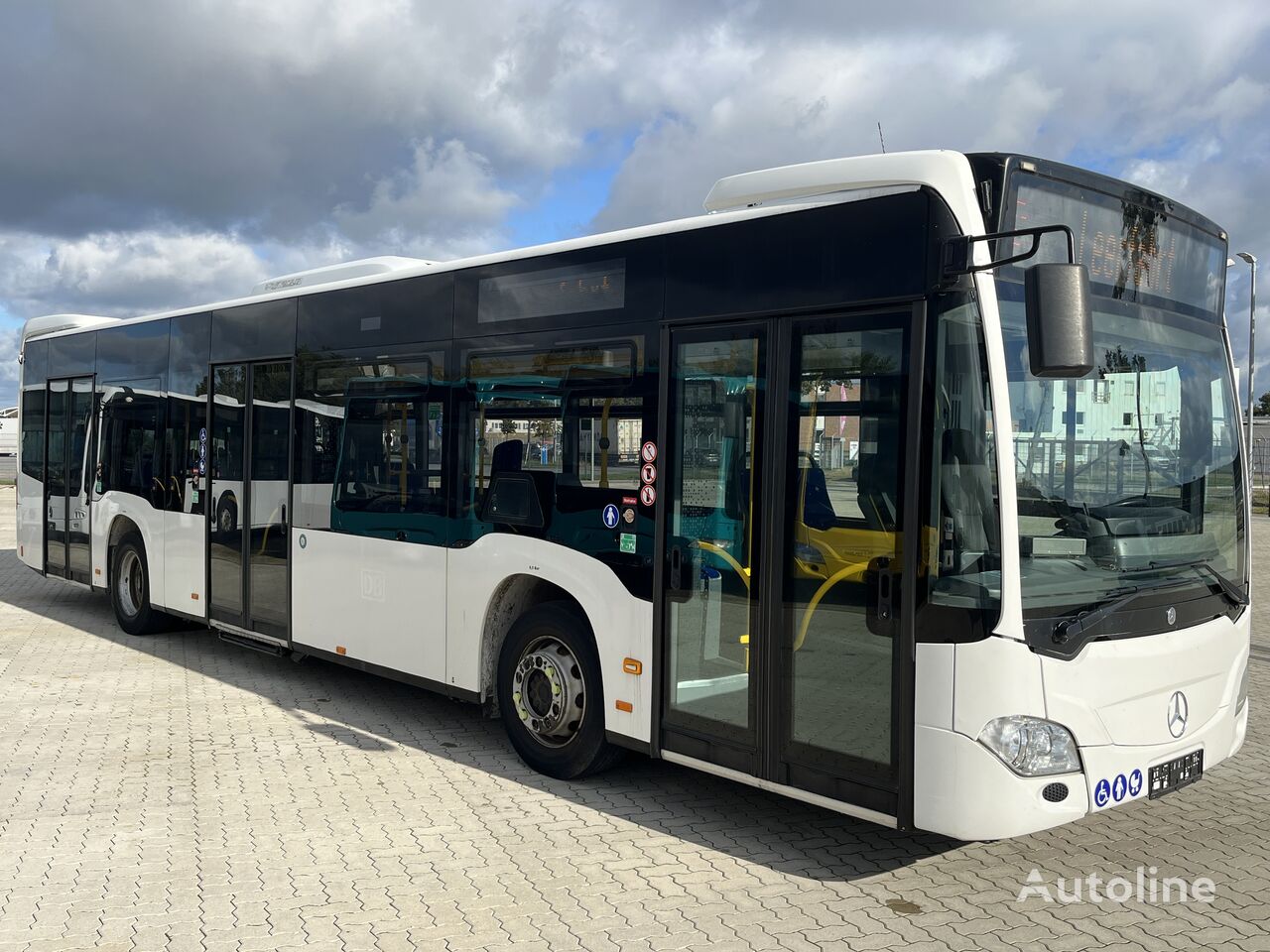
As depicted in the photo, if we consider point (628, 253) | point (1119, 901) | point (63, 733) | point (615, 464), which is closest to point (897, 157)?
point (628, 253)

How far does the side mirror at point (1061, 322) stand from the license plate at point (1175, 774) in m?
1.83

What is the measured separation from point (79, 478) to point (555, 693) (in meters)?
7.72

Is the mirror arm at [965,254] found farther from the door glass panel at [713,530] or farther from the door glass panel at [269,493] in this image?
the door glass panel at [269,493]

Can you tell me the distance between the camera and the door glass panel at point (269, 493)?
27.4 ft

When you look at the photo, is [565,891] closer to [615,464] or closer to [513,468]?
[615,464]

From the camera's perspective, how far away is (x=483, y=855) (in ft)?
16.8

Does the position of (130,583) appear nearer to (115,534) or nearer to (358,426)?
(115,534)

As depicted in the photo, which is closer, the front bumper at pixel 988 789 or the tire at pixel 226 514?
the front bumper at pixel 988 789

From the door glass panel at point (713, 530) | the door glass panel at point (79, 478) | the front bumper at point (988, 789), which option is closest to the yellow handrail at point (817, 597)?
the door glass panel at point (713, 530)

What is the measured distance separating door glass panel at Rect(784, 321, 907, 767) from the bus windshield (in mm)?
523

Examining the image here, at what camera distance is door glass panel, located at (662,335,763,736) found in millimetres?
5129

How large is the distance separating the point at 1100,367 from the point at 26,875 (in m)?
5.09

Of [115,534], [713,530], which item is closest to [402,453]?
[713,530]

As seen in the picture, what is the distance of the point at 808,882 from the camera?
4.86 m
